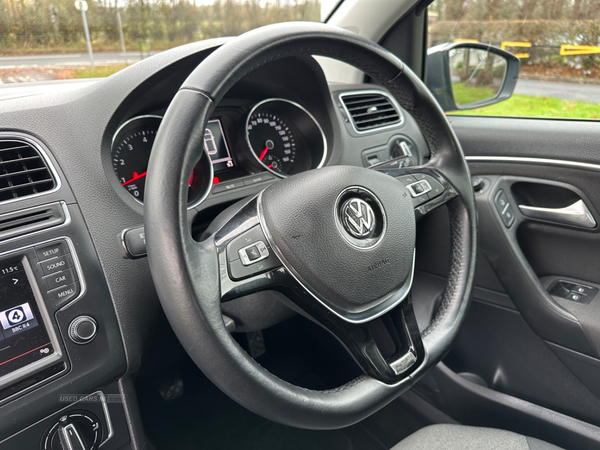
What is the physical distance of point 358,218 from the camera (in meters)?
0.95

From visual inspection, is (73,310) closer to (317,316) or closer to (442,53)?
(317,316)

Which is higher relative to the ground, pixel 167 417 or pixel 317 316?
pixel 317 316

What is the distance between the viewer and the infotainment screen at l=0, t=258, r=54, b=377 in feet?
2.90

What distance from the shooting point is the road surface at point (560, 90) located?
5.13 feet

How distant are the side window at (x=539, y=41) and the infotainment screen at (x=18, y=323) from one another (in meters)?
1.59

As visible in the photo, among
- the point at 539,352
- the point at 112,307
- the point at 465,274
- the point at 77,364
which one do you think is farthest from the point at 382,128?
the point at 77,364

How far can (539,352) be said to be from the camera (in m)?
1.49

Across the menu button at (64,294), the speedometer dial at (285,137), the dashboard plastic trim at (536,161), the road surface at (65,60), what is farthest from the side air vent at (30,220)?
the dashboard plastic trim at (536,161)

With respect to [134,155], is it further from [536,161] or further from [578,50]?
[578,50]

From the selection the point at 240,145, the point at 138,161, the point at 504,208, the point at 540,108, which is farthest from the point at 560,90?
the point at 138,161

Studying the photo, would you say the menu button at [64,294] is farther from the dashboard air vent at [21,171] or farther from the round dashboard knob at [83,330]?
the dashboard air vent at [21,171]

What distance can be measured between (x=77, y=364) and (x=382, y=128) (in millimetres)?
1149

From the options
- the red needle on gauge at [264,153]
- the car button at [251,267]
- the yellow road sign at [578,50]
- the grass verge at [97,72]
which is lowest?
the car button at [251,267]

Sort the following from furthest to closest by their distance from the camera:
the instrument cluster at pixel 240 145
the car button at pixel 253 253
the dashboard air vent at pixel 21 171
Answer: the instrument cluster at pixel 240 145 < the dashboard air vent at pixel 21 171 < the car button at pixel 253 253
